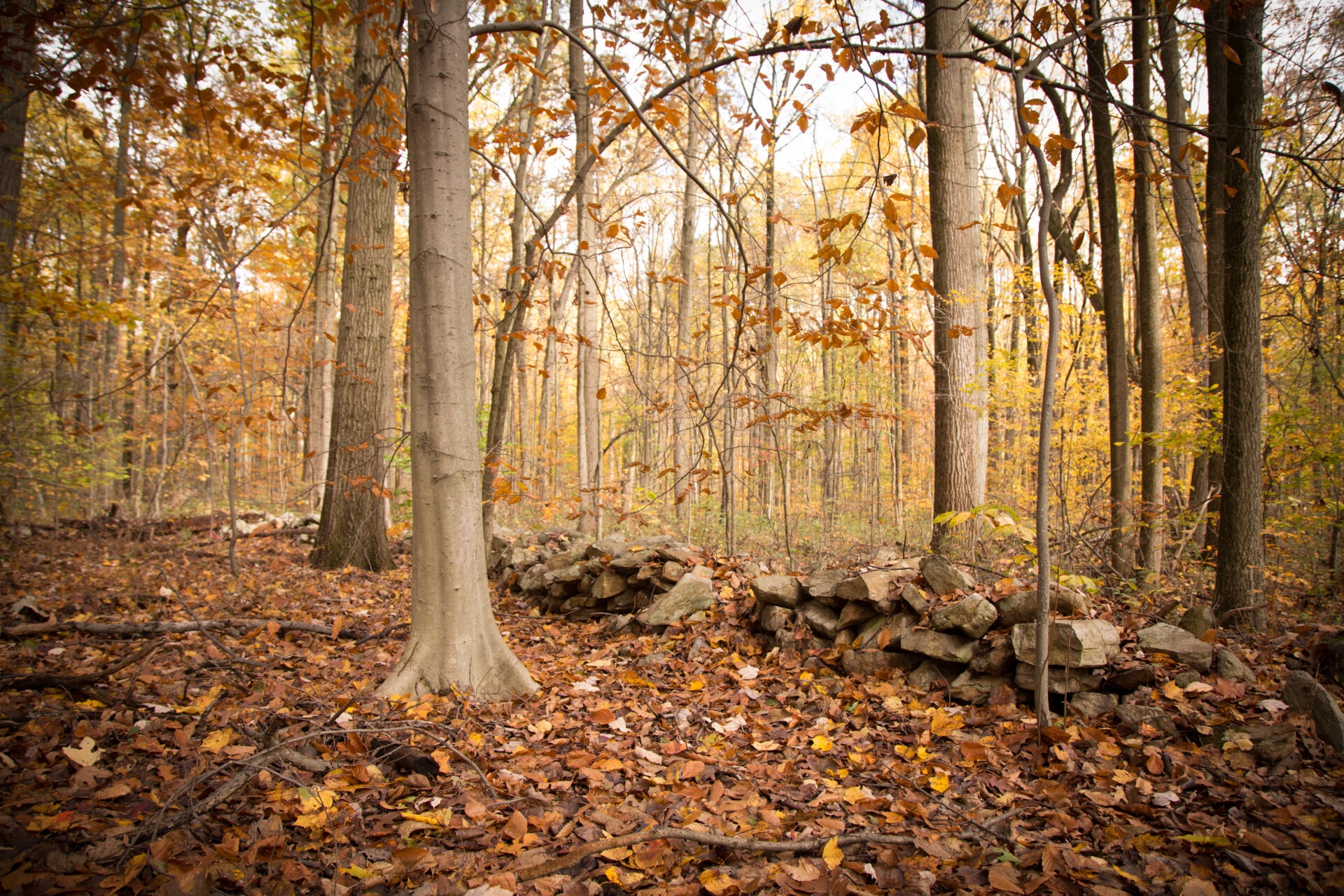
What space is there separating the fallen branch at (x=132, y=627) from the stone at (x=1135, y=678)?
16.2 feet

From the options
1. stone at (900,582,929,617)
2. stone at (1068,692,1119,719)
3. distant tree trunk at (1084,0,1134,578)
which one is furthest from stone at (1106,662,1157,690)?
distant tree trunk at (1084,0,1134,578)

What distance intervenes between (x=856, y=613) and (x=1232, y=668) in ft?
6.26

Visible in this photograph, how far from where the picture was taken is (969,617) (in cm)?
353

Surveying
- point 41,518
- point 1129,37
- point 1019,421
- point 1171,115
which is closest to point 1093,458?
point 1019,421

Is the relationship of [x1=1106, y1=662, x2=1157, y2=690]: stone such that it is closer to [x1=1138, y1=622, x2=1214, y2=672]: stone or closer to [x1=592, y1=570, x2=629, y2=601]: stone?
[x1=1138, y1=622, x2=1214, y2=672]: stone

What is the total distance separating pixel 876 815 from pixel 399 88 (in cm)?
859

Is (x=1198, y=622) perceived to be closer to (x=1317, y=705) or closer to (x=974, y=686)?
(x=1317, y=705)

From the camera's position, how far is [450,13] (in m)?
3.38

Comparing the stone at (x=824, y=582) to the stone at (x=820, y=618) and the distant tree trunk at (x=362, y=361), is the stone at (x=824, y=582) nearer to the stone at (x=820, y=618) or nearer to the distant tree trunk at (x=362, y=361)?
the stone at (x=820, y=618)

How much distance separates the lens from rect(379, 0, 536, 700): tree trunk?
3.33 m

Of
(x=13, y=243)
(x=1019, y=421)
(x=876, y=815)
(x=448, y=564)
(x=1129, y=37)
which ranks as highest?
(x=1129, y=37)

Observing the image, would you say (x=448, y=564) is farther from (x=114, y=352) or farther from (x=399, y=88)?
(x=114, y=352)

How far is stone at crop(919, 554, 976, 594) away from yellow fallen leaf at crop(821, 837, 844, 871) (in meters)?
2.03

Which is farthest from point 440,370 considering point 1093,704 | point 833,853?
point 1093,704
